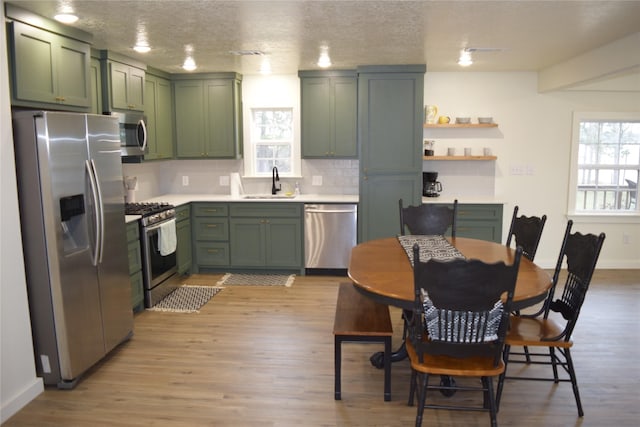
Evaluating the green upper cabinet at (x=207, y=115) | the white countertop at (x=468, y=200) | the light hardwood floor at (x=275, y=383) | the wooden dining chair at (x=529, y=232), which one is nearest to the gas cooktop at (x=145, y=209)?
the light hardwood floor at (x=275, y=383)

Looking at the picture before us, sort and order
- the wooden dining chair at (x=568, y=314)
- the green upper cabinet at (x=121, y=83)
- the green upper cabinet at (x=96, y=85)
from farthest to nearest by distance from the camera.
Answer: the green upper cabinet at (x=121, y=83) < the green upper cabinet at (x=96, y=85) < the wooden dining chair at (x=568, y=314)

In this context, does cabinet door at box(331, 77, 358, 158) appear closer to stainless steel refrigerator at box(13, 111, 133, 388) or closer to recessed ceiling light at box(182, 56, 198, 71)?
recessed ceiling light at box(182, 56, 198, 71)

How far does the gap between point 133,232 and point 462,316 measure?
3.07m

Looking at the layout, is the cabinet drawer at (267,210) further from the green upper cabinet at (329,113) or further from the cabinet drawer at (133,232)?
the cabinet drawer at (133,232)

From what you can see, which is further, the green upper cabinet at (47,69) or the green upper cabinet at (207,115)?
the green upper cabinet at (207,115)

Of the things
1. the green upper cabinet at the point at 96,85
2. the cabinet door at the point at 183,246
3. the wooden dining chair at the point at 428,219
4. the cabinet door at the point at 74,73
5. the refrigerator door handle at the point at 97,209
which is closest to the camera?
the refrigerator door handle at the point at 97,209

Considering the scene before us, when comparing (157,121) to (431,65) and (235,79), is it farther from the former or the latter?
(431,65)

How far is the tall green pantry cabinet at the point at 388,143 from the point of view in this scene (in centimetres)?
538

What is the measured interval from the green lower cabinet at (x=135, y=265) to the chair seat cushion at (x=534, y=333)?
3077 millimetres

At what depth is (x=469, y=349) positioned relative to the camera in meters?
2.33

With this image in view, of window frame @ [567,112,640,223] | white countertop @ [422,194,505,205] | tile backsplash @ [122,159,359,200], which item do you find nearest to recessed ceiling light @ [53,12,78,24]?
tile backsplash @ [122,159,359,200]

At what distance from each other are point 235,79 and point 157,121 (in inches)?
40.9

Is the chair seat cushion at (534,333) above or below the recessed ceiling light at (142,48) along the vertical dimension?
below

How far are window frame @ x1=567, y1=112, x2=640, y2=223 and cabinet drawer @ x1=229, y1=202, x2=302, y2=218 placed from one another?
11.0 feet
